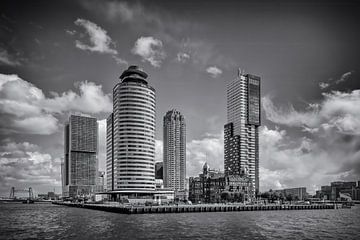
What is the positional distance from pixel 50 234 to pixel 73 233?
5.58 meters

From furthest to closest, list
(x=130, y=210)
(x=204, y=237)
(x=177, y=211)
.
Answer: (x=177, y=211) → (x=130, y=210) → (x=204, y=237)

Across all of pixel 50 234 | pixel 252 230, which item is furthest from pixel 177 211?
pixel 50 234

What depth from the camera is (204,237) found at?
304ft

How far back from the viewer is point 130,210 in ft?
598

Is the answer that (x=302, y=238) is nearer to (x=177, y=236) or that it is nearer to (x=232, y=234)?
(x=232, y=234)

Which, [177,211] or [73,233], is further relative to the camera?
[177,211]

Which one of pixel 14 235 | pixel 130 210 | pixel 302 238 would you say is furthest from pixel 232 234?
pixel 130 210

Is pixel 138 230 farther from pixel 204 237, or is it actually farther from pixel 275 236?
pixel 275 236

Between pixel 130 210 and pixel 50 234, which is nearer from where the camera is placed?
pixel 50 234

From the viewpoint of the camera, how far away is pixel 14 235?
97375 mm

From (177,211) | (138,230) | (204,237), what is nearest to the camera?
(204,237)

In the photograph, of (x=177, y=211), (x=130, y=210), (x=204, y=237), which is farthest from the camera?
(x=177, y=211)

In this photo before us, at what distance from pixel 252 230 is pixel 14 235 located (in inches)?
2440

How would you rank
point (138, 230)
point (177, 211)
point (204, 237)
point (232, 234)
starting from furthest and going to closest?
point (177, 211), point (138, 230), point (232, 234), point (204, 237)
